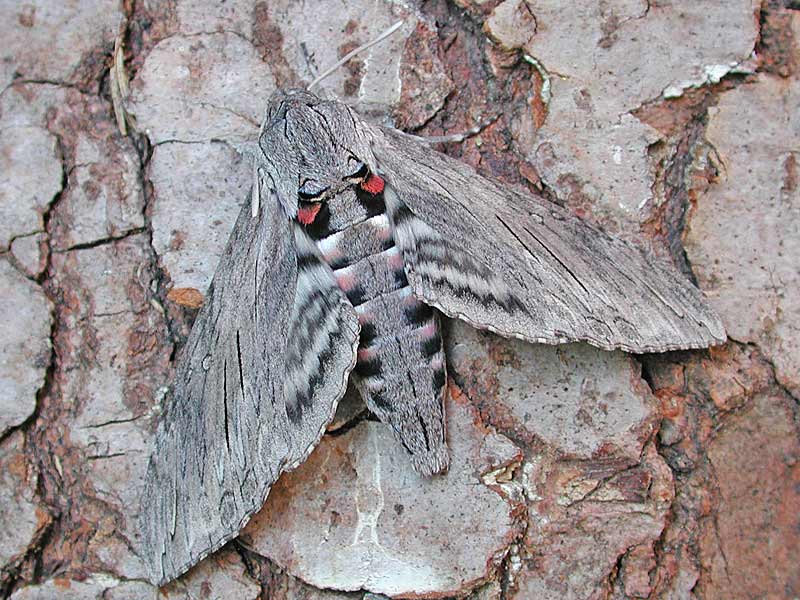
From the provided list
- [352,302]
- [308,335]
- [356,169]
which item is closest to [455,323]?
[352,302]

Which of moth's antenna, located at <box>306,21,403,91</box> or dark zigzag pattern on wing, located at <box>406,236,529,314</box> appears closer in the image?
dark zigzag pattern on wing, located at <box>406,236,529,314</box>

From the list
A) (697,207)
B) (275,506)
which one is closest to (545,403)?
(697,207)

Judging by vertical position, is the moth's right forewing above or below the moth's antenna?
below

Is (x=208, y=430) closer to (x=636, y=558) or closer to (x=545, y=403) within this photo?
(x=545, y=403)

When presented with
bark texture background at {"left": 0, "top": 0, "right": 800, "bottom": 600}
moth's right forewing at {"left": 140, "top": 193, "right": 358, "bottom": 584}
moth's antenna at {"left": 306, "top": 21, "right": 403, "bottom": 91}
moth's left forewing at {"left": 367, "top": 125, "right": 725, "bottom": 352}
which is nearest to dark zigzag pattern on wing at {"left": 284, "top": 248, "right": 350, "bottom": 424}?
moth's right forewing at {"left": 140, "top": 193, "right": 358, "bottom": 584}

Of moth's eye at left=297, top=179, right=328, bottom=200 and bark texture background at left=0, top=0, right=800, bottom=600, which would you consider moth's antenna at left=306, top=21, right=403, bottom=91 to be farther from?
moth's eye at left=297, top=179, right=328, bottom=200

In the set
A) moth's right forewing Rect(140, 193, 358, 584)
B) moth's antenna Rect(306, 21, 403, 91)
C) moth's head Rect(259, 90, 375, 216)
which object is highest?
moth's antenna Rect(306, 21, 403, 91)

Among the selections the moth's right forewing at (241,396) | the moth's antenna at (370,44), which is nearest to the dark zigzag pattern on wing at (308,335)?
the moth's right forewing at (241,396)
